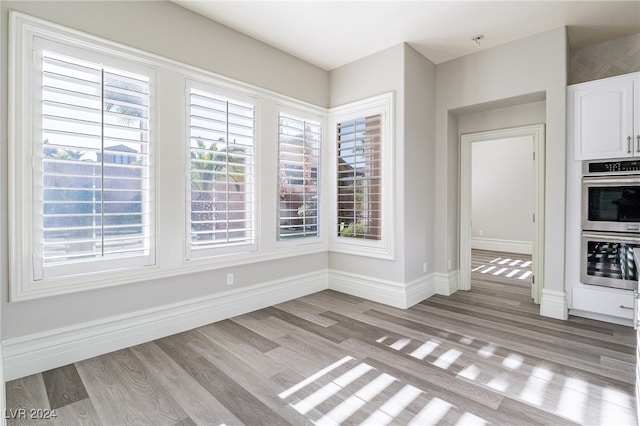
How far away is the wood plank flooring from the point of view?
189 centimetres

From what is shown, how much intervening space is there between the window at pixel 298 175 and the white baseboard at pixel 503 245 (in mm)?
5556

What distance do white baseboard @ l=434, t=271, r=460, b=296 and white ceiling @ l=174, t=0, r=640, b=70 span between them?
2868mm

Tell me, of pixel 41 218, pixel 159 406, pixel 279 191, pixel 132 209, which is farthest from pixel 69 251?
pixel 279 191

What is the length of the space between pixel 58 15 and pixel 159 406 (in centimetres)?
286

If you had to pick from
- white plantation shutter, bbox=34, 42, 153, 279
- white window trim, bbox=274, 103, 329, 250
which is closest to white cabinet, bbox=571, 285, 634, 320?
white window trim, bbox=274, 103, 329, 250

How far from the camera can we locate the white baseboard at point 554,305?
11.0 ft

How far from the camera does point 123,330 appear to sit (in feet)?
8.86

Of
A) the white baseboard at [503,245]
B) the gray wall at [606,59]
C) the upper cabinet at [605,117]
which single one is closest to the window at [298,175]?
the upper cabinet at [605,117]

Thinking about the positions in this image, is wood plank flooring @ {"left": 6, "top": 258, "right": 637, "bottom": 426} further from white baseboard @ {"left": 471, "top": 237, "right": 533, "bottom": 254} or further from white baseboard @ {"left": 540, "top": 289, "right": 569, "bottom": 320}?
white baseboard @ {"left": 471, "top": 237, "right": 533, "bottom": 254}

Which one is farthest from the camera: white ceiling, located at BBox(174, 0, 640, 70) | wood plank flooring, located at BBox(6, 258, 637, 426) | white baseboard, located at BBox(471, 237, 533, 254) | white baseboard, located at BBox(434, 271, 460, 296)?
white baseboard, located at BBox(471, 237, 533, 254)

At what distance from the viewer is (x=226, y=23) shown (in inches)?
131

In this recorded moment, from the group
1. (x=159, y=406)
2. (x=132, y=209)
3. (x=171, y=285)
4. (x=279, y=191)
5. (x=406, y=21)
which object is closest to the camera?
(x=159, y=406)

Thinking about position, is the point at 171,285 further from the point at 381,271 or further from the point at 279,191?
the point at 381,271

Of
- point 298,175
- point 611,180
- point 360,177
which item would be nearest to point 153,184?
point 298,175
